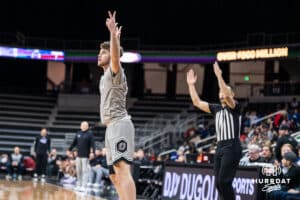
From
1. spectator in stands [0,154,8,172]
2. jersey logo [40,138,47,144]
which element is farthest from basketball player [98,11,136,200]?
spectator in stands [0,154,8,172]

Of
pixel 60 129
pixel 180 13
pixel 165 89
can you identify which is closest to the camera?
pixel 60 129

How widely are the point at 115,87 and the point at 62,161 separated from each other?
16365 mm

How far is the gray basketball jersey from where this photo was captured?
6.05 m

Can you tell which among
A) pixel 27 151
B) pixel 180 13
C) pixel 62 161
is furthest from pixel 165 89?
pixel 62 161

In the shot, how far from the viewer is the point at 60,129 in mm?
29516

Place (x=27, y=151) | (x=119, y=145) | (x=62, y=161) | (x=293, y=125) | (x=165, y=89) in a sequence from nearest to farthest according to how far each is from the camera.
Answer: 1. (x=119, y=145)
2. (x=293, y=125)
3. (x=62, y=161)
4. (x=27, y=151)
5. (x=165, y=89)

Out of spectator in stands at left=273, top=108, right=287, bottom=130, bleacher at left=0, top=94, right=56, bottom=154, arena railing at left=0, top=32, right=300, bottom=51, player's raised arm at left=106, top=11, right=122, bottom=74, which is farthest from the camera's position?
arena railing at left=0, top=32, right=300, bottom=51

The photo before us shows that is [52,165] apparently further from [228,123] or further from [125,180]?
[125,180]

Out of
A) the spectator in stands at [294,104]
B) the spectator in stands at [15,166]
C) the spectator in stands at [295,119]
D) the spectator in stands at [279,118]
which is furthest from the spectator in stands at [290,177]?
the spectator in stands at [294,104]

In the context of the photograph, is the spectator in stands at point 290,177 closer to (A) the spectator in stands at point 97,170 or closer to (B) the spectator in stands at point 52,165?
(A) the spectator in stands at point 97,170

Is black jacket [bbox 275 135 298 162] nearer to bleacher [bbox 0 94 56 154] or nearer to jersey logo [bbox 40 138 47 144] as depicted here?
jersey logo [bbox 40 138 47 144]

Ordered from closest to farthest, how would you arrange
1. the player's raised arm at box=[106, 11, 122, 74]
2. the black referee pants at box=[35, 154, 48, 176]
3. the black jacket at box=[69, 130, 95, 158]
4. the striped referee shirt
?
the player's raised arm at box=[106, 11, 122, 74] → the striped referee shirt → the black jacket at box=[69, 130, 95, 158] → the black referee pants at box=[35, 154, 48, 176]

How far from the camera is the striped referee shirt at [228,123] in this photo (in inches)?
304

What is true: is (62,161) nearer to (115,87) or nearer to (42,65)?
(42,65)
